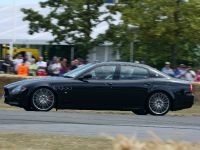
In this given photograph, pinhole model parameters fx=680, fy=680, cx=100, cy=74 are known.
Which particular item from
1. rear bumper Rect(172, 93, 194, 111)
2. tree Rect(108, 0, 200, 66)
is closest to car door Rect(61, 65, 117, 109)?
rear bumper Rect(172, 93, 194, 111)

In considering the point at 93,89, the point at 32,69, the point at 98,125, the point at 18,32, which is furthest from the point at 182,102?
the point at 18,32

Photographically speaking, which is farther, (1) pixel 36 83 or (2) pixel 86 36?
(2) pixel 86 36

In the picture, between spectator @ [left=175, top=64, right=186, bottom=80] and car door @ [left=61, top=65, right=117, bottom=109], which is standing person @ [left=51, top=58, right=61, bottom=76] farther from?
car door @ [left=61, top=65, right=117, bottom=109]

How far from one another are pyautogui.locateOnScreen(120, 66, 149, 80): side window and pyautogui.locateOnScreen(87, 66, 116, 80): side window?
267 mm

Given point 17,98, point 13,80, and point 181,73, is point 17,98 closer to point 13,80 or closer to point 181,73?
point 13,80

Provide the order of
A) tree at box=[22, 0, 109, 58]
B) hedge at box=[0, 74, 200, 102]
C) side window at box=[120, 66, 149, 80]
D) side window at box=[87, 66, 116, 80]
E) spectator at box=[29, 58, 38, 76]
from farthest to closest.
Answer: tree at box=[22, 0, 109, 58]
spectator at box=[29, 58, 38, 76]
hedge at box=[0, 74, 200, 102]
side window at box=[120, 66, 149, 80]
side window at box=[87, 66, 116, 80]

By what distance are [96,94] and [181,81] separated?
238 centimetres

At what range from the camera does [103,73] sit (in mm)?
17516

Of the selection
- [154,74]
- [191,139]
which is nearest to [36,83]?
[154,74]

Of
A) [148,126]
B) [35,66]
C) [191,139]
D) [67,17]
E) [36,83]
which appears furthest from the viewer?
[67,17]

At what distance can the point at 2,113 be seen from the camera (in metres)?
14.5

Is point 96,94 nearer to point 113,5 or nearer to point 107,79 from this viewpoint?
point 107,79

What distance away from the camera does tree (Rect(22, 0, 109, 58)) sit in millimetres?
30938

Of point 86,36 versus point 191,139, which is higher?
point 86,36
